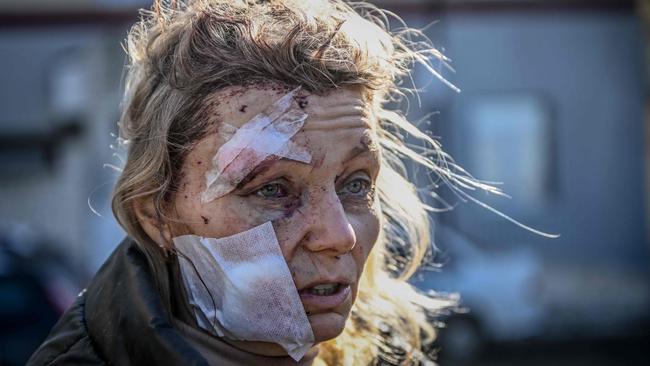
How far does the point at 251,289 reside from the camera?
6.66 ft

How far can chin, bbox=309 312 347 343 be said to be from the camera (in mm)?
2084

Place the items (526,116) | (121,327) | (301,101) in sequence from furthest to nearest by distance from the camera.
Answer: (526,116), (301,101), (121,327)

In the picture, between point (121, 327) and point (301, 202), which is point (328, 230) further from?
point (121, 327)

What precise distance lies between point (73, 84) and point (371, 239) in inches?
666

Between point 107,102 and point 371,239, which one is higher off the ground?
point 371,239

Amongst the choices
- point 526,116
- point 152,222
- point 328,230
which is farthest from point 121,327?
point 526,116

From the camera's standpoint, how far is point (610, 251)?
17078 millimetres

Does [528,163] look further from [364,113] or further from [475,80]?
[364,113]

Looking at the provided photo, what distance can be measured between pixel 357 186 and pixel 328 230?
172 millimetres

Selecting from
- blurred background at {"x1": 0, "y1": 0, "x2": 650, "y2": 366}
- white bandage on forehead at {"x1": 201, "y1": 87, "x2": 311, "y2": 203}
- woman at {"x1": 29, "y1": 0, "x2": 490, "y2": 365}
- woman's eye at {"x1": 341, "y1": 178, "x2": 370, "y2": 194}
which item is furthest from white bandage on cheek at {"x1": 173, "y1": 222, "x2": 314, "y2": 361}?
blurred background at {"x1": 0, "y1": 0, "x2": 650, "y2": 366}

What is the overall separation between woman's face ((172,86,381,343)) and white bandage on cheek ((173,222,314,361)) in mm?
21

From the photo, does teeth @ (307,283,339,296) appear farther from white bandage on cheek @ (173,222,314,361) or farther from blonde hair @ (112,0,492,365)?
blonde hair @ (112,0,492,365)

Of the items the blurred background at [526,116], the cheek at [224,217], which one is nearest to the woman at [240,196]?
the cheek at [224,217]

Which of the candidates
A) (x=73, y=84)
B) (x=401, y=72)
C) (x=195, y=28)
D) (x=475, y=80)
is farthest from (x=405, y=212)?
(x=73, y=84)
